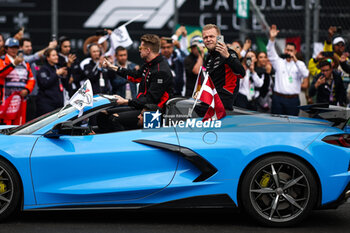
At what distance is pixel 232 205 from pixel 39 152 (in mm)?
1828

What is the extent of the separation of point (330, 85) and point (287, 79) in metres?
0.76

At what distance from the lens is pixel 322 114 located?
6680 millimetres

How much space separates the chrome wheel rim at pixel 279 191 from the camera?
6.04 m

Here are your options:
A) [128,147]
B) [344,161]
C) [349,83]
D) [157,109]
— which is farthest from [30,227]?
[349,83]

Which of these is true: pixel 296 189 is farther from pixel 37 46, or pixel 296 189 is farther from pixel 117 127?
pixel 37 46

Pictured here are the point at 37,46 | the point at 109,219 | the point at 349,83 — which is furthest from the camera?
the point at 37,46

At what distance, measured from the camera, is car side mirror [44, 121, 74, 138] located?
19.6 feet

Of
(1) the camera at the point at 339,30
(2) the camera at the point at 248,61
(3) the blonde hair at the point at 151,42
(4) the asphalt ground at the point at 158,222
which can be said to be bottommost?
(4) the asphalt ground at the point at 158,222

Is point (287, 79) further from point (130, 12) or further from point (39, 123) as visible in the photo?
point (39, 123)

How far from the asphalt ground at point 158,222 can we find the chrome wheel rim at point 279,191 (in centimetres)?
16

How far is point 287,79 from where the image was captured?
37.3ft

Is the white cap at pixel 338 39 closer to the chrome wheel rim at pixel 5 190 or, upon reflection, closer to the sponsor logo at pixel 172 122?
the sponsor logo at pixel 172 122

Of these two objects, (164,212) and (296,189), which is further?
(164,212)

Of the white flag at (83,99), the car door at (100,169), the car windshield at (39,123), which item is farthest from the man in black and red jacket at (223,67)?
the car windshield at (39,123)
